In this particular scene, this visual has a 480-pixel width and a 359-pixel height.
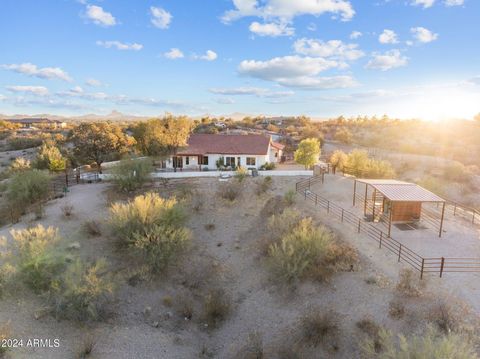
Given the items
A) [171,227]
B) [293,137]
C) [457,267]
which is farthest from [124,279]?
[293,137]

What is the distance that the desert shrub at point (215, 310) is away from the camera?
14.2 metres

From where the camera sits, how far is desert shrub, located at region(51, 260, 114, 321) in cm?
1257

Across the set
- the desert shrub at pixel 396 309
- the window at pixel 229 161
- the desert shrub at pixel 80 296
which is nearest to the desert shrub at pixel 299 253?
the desert shrub at pixel 396 309

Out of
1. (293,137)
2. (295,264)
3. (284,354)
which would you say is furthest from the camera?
(293,137)

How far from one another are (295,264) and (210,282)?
15.5ft

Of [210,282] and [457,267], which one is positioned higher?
[457,267]

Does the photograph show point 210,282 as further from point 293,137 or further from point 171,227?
point 293,137

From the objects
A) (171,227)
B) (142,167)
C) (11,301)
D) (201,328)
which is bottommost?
(201,328)

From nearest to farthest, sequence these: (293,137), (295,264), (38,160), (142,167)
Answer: (295,264)
(142,167)
(38,160)
(293,137)

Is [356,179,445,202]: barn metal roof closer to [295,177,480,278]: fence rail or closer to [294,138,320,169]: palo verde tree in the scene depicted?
[295,177,480,278]: fence rail

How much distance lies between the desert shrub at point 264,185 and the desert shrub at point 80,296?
14721 mm

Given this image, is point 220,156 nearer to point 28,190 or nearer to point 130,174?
point 130,174

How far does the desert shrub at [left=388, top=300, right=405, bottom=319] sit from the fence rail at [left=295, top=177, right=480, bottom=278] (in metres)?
2.22

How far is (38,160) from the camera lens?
108 feet
